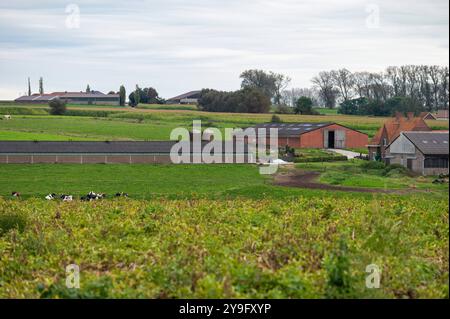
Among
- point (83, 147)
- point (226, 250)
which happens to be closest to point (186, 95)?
point (83, 147)

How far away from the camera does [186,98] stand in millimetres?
151750

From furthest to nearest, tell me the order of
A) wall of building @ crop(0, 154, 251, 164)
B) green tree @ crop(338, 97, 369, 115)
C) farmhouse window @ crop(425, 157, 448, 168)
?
green tree @ crop(338, 97, 369, 115), wall of building @ crop(0, 154, 251, 164), farmhouse window @ crop(425, 157, 448, 168)

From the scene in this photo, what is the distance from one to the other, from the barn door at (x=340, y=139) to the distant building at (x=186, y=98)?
70811mm

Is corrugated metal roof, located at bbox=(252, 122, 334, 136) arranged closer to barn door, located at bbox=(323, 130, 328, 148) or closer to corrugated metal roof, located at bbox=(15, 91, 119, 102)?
barn door, located at bbox=(323, 130, 328, 148)

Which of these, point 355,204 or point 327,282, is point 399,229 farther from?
point 355,204

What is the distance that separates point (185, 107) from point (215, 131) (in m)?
45.5

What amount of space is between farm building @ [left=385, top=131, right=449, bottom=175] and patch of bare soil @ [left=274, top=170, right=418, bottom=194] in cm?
741

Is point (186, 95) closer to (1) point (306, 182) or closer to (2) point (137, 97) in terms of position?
(2) point (137, 97)

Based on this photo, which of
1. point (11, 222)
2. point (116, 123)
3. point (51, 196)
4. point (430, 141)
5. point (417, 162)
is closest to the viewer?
point (11, 222)

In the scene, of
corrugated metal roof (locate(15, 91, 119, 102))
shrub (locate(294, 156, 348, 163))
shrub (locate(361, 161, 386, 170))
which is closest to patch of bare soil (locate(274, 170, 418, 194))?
shrub (locate(361, 161, 386, 170))

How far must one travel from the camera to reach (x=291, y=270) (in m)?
12.9

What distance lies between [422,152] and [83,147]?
26745 mm

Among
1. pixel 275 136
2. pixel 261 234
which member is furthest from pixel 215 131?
pixel 261 234

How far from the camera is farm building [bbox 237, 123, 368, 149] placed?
251ft
